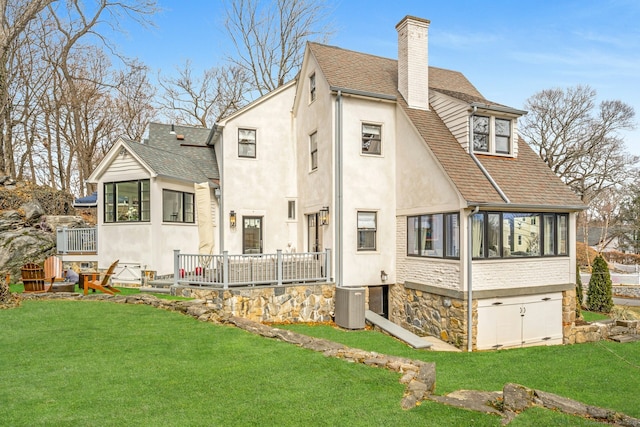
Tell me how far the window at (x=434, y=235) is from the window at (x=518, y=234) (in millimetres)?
537

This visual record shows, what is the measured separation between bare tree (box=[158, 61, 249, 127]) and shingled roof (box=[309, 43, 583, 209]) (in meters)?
17.0

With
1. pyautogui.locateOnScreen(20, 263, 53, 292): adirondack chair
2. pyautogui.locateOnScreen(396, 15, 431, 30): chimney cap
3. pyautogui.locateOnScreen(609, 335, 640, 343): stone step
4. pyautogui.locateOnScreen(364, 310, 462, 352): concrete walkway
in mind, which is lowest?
pyautogui.locateOnScreen(609, 335, 640, 343): stone step

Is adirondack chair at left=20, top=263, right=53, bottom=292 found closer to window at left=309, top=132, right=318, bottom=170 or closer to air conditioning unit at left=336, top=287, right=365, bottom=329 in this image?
air conditioning unit at left=336, top=287, right=365, bottom=329

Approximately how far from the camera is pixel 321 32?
2791 cm

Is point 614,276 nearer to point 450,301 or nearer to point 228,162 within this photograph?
point 450,301

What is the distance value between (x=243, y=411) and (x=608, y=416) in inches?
169

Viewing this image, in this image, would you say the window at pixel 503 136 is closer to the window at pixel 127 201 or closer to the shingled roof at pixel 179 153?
the shingled roof at pixel 179 153

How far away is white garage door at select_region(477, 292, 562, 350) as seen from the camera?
10.4 meters

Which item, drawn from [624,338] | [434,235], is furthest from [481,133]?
[624,338]

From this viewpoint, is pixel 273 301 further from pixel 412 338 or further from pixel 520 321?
pixel 520 321

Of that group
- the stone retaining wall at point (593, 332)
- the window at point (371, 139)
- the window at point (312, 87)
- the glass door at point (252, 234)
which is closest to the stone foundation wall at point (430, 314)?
the stone retaining wall at point (593, 332)

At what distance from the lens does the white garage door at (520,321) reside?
1035 centimetres

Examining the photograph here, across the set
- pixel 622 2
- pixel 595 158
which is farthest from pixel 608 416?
pixel 595 158

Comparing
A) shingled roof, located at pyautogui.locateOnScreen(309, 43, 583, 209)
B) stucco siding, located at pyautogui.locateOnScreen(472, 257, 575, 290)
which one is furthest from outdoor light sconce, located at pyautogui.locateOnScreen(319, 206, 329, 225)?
stucco siding, located at pyautogui.locateOnScreen(472, 257, 575, 290)
